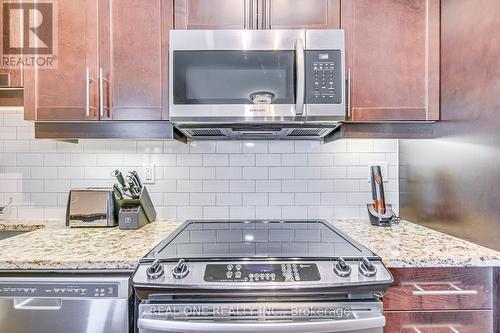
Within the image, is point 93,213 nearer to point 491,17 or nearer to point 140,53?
point 140,53

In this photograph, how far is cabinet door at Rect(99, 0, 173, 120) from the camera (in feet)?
4.51

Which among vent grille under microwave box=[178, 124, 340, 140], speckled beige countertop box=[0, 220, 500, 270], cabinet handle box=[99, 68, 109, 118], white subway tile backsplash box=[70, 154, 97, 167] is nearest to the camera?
speckled beige countertop box=[0, 220, 500, 270]

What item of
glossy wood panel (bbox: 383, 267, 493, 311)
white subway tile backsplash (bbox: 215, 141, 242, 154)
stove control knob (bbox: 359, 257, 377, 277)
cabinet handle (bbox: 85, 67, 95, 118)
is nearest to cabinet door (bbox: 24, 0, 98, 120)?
cabinet handle (bbox: 85, 67, 95, 118)

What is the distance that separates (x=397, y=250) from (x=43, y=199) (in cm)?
174

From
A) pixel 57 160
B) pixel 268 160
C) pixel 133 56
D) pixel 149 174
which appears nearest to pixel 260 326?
pixel 268 160

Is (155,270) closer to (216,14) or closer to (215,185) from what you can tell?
(215,185)

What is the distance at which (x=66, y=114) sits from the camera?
137 centimetres

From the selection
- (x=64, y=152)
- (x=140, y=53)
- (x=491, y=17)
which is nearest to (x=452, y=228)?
(x=491, y=17)

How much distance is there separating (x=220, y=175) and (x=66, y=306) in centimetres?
92

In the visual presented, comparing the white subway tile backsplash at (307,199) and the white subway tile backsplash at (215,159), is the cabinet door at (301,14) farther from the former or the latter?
the white subway tile backsplash at (307,199)

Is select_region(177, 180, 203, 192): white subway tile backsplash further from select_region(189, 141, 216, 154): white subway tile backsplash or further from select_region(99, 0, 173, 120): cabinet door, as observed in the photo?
select_region(99, 0, 173, 120): cabinet door

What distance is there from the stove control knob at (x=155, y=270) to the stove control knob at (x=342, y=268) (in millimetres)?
552

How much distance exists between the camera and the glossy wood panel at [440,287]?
42.9 inches

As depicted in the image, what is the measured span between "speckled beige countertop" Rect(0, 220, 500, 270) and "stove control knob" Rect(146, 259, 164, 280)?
0.29 ft
